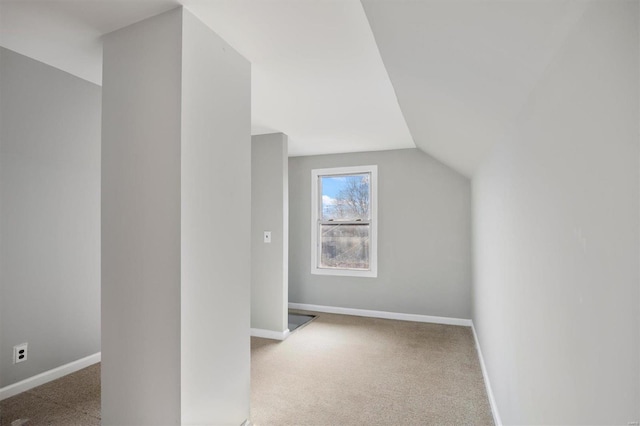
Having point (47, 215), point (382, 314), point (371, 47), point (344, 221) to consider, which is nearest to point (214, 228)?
point (371, 47)

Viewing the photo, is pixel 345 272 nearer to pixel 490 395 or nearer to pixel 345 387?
pixel 345 387

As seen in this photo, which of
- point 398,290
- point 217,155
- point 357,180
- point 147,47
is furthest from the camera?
point 357,180

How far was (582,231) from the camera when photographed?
0.82m

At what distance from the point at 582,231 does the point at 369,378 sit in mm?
2388

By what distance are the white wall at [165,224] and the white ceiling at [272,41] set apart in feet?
0.37

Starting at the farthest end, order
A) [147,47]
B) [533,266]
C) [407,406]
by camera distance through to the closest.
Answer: [407,406] → [147,47] → [533,266]

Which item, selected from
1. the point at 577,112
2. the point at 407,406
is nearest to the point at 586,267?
the point at 577,112

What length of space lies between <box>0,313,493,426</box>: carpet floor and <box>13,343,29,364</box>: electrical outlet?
245mm

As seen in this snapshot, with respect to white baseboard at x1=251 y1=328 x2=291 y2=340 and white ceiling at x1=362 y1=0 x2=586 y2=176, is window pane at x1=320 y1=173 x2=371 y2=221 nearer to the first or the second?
white baseboard at x1=251 y1=328 x2=291 y2=340

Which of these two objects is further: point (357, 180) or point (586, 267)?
point (357, 180)

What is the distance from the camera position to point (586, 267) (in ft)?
2.62

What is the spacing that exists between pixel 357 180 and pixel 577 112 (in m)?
4.04

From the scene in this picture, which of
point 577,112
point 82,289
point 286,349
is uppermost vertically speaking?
point 577,112

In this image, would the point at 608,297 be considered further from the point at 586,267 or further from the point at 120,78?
the point at 120,78
